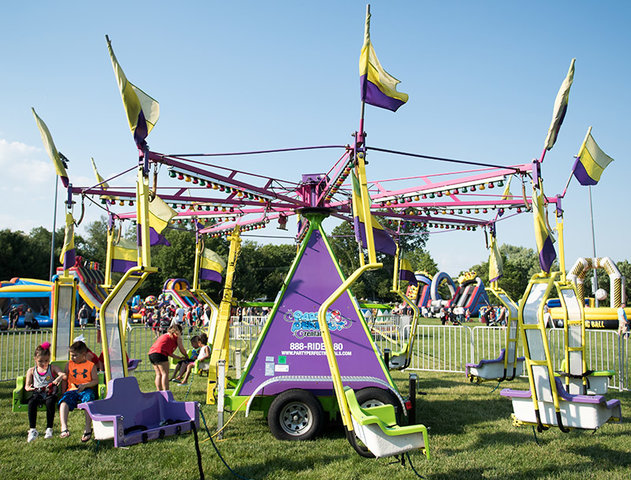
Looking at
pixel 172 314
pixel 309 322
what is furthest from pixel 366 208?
pixel 172 314

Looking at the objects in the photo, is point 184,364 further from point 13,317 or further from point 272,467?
point 13,317

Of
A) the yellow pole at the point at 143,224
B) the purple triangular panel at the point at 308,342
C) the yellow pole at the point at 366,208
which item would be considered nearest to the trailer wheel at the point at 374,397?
the purple triangular panel at the point at 308,342

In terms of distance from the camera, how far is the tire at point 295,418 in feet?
22.3

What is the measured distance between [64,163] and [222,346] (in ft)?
13.0

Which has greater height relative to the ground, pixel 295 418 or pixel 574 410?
pixel 574 410

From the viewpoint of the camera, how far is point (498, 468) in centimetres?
570

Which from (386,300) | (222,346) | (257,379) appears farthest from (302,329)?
(386,300)

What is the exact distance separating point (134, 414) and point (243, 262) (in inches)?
1951

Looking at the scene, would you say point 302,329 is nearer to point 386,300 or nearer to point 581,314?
point 581,314

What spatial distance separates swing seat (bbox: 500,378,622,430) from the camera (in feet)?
17.6

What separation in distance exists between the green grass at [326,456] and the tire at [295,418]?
16cm

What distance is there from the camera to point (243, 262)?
54.9m

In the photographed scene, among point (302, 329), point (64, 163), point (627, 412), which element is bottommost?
point (627, 412)

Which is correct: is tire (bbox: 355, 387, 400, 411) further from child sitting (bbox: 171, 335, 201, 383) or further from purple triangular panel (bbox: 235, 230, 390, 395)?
child sitting (bbox: 171, 335, 201, 383)
